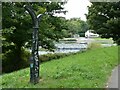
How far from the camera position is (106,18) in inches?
1337

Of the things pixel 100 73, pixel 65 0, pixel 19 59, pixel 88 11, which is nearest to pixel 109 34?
pixel 88 11

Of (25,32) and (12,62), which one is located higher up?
(25,32)

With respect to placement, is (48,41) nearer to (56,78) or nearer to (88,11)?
(88,11)

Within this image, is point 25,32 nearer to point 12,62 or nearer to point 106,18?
point 12,62

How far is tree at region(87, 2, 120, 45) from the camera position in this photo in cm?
3081

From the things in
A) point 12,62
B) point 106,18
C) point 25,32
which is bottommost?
point 12,62

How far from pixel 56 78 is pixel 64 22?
19.6m

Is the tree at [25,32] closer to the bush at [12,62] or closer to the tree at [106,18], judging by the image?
the bush at [12,62]

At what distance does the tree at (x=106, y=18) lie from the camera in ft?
101

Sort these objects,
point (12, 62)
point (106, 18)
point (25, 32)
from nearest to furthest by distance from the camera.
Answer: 1. point (25, 32)
2. point (12, 62)
3. point (106, 18)

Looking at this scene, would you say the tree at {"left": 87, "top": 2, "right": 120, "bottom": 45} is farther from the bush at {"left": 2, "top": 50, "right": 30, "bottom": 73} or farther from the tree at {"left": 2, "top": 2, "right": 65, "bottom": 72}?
the bush at {"left": 2, "top": 50, "right": 30, "bottom": 73}

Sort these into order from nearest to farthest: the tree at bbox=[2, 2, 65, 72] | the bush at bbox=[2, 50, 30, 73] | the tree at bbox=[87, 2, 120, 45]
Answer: the tree at bbox=[2, 2, 65, 72] < the bush at bbox=[2, 50, 30, 73] < the tree at bbox=[87, 2, 120, 45]

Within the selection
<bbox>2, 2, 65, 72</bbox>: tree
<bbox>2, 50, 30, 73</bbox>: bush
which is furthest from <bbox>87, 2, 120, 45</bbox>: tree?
<bbox>2, 50, 30, 73</bbox>: bush

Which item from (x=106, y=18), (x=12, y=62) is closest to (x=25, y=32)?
(x=12, y=62)
